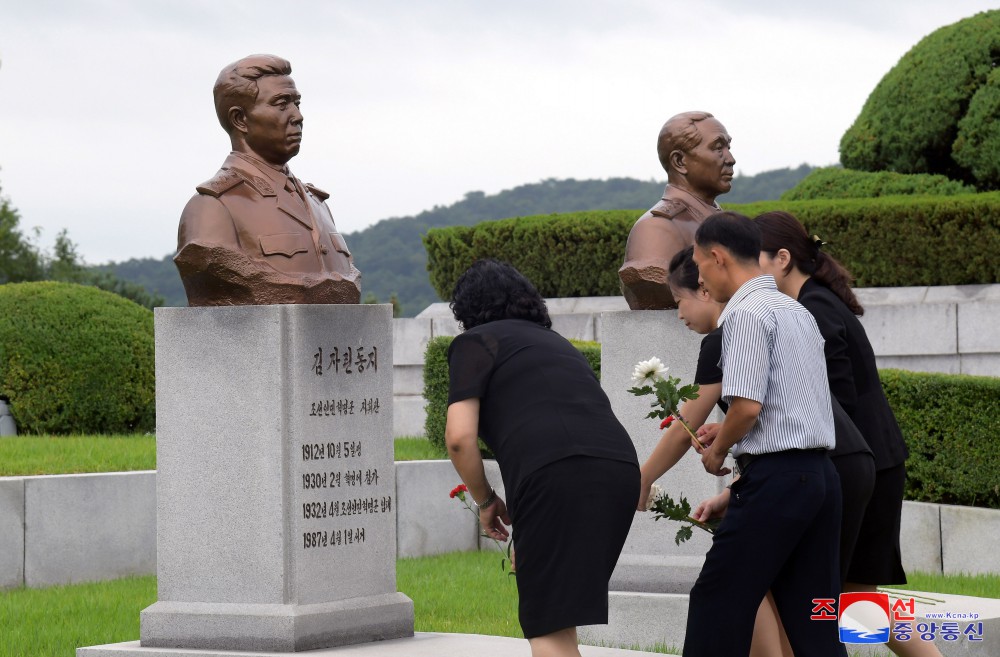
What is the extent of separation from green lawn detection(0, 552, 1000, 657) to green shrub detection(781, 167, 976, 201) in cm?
722

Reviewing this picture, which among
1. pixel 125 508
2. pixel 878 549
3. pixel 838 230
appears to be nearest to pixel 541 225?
pixel 838 230

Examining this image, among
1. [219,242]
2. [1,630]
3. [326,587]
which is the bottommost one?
[1,630]

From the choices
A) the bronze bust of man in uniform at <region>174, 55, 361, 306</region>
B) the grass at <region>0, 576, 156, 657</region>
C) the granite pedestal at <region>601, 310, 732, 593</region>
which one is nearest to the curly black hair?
the bronze bust of man in uniform at <region>174, 55, 361, 306</region>

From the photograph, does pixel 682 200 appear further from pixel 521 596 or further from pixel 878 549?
pixel 521 596

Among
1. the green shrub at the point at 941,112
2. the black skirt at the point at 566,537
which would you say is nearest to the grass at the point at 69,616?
the black skirt at the point at 566,537

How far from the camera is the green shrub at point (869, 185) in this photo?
610 inches

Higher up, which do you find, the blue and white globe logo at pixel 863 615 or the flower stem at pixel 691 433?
the flower stem at pixel 691 433

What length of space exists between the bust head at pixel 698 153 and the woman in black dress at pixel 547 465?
11.3 feet

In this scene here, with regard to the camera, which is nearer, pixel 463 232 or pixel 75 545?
pixel 75 545

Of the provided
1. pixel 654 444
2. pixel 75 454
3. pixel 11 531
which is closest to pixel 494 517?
pixel 654 444

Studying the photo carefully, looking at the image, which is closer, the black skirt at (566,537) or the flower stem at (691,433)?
the black skirt at (566,537)

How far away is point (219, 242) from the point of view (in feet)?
20.6

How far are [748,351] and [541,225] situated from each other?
10667 mm

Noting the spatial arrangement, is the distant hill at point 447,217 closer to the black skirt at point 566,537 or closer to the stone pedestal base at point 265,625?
the stone pedestal base at point 265,625
